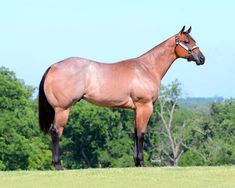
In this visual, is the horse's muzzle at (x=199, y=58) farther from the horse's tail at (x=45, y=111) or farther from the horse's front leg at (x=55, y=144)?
the horse's front leg at (x=55, y=144)

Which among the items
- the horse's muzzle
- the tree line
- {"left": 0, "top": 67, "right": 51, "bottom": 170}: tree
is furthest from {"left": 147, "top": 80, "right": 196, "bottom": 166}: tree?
the horse's muzzle

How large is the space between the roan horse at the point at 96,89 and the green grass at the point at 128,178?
1346mm

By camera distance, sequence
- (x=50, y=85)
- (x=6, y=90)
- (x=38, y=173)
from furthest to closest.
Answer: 1. (x=6, y=90)
2. (x=50, y=85)
3. (x=38, y=173)

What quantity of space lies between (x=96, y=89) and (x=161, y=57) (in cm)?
157

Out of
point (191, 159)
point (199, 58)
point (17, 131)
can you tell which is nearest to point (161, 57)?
point (199, 58)

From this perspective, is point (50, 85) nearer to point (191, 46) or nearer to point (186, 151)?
point (191, 46)

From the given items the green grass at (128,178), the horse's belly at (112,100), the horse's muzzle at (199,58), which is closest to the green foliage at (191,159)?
the horse's muzzle at (199,58)

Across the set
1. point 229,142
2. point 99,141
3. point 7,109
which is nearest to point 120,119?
point 99,141

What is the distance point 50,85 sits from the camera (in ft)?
52.4

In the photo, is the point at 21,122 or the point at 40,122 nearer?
the point at 40,122

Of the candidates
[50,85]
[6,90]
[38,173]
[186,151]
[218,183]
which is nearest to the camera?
[218,183]

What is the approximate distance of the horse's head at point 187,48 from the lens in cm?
1688

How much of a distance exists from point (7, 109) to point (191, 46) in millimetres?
45652

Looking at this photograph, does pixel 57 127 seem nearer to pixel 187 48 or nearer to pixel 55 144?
pixel 55 144
